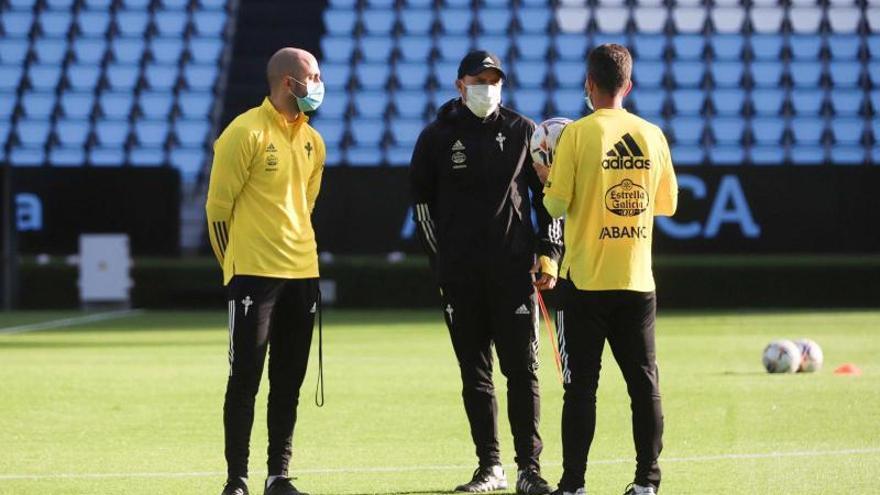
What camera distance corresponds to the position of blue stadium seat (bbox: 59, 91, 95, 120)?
34.6 m

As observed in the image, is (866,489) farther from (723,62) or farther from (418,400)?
(723,62)

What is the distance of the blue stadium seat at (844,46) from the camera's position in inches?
1409

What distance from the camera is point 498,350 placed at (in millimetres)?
8258

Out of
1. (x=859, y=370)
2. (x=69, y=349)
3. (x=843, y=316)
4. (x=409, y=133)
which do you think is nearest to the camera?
(x=859, y=370)

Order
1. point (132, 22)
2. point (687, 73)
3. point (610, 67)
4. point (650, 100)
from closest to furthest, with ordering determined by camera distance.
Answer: point (610, 67) → point (650, 100) → point (687, 73) → point (132, 22)

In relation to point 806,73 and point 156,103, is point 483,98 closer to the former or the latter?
point 156,103

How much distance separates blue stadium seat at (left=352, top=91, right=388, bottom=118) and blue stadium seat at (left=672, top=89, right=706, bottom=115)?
575cm

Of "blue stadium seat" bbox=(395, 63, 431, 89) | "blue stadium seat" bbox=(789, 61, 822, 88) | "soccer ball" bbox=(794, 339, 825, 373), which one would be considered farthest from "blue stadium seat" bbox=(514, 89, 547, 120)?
"soccer ball" bbox=(794, 339, 825, 373)

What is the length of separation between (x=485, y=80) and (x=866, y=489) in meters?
2.57

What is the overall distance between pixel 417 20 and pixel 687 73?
5674mm

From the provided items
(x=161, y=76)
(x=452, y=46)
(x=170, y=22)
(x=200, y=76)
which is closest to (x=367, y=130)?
(x=452, y=46)

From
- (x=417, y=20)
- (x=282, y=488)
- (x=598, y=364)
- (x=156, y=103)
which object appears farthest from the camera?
(x=417, y=20)

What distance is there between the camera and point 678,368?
15.7 metres

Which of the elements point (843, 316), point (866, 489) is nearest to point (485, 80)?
point (866, 489)
